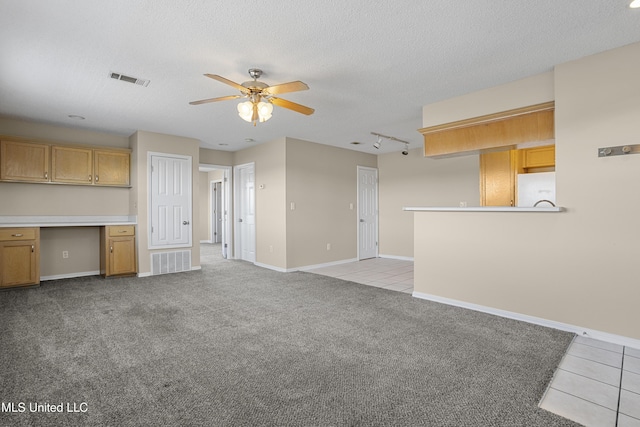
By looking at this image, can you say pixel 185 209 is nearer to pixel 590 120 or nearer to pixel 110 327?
pixel 110 327

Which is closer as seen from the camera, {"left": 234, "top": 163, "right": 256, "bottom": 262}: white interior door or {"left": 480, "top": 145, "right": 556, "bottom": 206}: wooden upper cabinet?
{"left": 480, "top": 145, "right": 556, "bottom": 206}: wooden upper cabinet

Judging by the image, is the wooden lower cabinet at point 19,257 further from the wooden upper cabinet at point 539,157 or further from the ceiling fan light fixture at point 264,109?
the wooden upper cabinet at point 539,157

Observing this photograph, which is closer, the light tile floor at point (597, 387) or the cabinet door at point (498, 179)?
the light tile floor at point (597, 387)

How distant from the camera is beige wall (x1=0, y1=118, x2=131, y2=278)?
15.9ft

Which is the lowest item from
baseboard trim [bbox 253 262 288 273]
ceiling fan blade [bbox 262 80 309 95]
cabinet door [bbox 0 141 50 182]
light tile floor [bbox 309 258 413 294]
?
light tile floor [bbox 309 258 413 294]

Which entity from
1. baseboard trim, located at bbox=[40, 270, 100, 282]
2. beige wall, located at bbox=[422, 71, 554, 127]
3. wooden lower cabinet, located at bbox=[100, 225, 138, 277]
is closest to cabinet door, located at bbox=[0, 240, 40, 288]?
baseboard trim, located at bbox=[40, 270, 100, 282]

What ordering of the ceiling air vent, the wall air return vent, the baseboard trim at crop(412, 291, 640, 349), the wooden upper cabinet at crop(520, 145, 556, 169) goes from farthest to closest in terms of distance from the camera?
the wall air return vent → the wooden upper cabinet at crop(520, 145, 556, 169) → the ceiling air vent → the baseboard trim at crop(412, 291, 640, 349)

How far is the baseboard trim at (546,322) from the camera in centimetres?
263

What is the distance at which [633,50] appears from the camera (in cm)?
262

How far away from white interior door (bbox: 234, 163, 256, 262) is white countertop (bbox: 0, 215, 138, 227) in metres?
2.17

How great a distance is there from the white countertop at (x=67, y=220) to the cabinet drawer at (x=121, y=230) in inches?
2.6

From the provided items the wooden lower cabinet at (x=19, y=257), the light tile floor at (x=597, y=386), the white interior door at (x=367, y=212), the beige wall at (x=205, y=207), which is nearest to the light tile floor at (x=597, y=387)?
the light tile floor at (x=597, y=386)

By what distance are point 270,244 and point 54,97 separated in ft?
12.5
